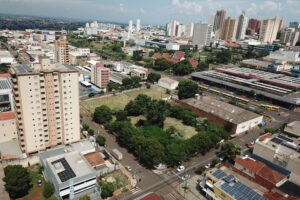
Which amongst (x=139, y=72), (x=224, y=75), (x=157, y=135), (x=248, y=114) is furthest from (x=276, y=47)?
(x=157, y=135)

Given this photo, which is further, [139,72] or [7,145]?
[139,72]

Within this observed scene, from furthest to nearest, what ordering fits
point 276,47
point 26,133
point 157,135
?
1. point 276,47
2. point 157,135
3. point 26,133

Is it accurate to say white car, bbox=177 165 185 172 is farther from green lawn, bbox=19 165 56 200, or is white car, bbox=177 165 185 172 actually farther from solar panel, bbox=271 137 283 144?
green lawn, bbox=19 165 56 200

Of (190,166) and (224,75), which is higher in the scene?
(224,75)

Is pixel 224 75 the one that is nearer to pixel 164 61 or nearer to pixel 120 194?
pixel 164 61

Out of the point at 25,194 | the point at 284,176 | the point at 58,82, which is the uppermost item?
the point at 58,82

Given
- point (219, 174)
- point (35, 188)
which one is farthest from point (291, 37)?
point (35, 188)

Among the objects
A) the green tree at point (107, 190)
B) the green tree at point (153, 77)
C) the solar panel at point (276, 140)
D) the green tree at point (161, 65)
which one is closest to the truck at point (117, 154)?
the green tree at point (107, 190)

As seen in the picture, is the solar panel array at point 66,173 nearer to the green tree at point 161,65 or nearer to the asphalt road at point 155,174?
the asphalt road at point 155,174
